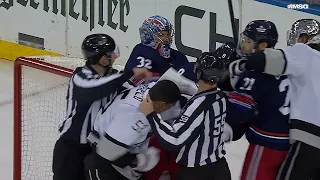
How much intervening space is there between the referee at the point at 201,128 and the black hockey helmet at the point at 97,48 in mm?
308

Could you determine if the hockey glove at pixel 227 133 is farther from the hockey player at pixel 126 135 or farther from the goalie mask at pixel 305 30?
the goalie mask at pixel 305 30

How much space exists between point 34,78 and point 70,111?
1268 millimetres

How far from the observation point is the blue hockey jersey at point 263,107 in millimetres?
2789

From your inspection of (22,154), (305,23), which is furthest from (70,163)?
(305,23)

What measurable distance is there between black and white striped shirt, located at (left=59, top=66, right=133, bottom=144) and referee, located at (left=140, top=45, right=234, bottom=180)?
21 centimetres

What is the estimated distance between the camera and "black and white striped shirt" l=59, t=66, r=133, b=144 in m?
2.86

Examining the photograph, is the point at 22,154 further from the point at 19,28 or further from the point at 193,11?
the point at 19,28

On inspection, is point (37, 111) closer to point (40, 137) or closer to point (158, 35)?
point (40, 137)

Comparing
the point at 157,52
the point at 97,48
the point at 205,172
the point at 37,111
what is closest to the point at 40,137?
the point at 37,111

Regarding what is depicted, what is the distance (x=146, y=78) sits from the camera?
2.96m

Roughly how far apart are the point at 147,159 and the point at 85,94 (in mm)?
324

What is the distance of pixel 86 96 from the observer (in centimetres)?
289

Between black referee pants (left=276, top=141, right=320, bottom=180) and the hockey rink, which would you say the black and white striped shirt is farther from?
the hockey rink

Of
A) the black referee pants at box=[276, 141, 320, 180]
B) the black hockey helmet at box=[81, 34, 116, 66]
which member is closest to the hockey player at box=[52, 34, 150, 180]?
the black hockey helmet at box=[81, 34, 116, 66]
